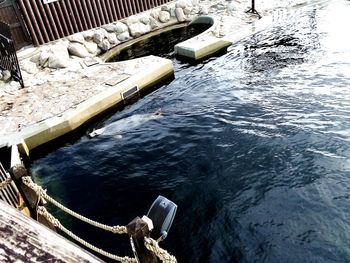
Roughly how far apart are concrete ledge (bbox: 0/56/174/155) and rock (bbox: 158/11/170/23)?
7.24 metres

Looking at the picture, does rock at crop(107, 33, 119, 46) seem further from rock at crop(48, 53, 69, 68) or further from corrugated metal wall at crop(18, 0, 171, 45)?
rock at crop(48, 53, 69, 68)

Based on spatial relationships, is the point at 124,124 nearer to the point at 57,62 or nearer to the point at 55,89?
the point at 55,89

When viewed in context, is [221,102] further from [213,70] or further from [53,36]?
[53,36]

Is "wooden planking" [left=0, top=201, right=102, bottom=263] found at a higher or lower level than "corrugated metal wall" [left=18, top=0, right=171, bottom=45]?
higher

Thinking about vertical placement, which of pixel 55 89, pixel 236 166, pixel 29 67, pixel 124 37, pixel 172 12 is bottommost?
pixel 236 166

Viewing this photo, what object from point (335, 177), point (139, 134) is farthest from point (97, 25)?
point (335, 177)

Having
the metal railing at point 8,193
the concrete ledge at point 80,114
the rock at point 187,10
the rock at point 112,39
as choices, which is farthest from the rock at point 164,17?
the metal railing at point 8,193

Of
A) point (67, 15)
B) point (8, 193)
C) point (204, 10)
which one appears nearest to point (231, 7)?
point (204, 10)

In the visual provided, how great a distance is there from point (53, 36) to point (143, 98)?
6.74m

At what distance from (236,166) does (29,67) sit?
34.5 ft

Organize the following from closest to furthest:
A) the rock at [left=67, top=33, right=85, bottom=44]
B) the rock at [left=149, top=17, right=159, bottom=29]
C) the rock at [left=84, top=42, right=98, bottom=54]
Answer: the rock at [left=67, top=33, right=85, bottom=44]
the rock at [left=84, top=42, right=98, bottom=54]
the rock at [left=149, top=17, right=159, bottom=29]

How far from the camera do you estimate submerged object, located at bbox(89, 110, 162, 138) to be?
9.84 m

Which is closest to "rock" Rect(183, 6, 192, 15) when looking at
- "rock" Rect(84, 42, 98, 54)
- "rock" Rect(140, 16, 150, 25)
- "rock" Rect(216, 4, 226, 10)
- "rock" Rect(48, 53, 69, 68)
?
"rock" Rect(216, 4, 226, 10)

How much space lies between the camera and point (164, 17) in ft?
62.2
